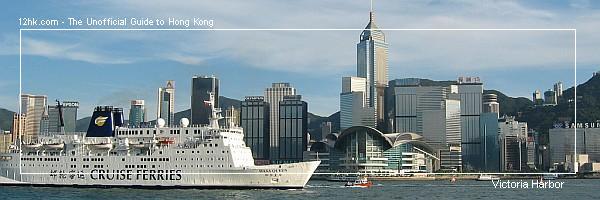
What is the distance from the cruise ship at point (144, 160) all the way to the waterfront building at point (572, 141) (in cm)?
11593

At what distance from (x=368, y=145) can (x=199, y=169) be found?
77166 mm

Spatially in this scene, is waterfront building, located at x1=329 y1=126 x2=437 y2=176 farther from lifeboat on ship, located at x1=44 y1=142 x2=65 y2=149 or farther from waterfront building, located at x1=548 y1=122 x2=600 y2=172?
lifeboat on ship, located at x1=44 y1=142 x2=65 y2=149

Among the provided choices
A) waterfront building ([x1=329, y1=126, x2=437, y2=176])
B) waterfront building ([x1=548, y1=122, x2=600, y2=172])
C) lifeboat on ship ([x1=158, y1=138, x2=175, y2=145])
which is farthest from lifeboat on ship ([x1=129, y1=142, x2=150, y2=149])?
waterfront building ([x1=548, y1=122, x2=600, y2=172])

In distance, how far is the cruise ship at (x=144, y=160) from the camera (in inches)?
1953

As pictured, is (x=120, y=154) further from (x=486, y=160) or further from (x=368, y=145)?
(x=486, y=160)

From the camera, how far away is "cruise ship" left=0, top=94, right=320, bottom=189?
163 ft

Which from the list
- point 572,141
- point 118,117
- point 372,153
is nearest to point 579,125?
point 572,141

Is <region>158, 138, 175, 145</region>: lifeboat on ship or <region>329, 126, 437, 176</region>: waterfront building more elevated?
<region>158, 138, 175, 145</region>: lifeboat on ship

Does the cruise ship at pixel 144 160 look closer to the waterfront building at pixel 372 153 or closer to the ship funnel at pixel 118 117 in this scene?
the ship funnel at pixel 118 117

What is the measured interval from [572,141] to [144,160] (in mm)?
129212

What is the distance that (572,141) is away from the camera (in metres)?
163

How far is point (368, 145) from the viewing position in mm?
124938

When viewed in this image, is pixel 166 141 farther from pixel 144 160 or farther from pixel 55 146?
pixel 55 146

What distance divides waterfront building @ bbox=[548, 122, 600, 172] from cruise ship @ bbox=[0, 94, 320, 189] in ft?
380
